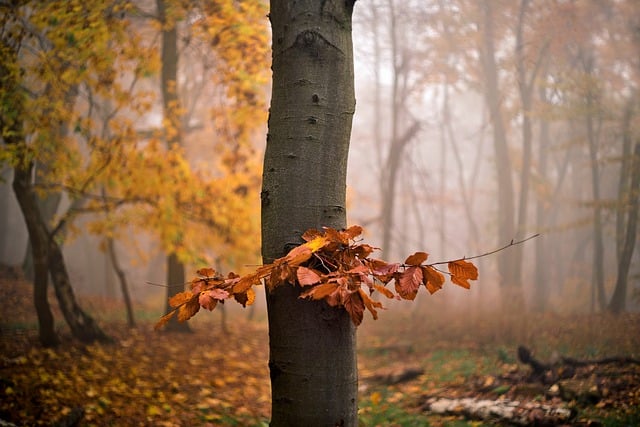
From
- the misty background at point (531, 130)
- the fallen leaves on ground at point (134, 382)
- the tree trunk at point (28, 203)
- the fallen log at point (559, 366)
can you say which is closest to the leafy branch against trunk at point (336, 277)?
the fallen leaves on ground at point (134, 382)

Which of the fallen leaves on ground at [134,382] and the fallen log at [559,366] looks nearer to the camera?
the fallen leaves on ground at [134,382]

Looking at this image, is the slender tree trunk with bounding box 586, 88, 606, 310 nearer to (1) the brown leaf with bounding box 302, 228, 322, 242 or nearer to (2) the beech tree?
(2) the beech tree

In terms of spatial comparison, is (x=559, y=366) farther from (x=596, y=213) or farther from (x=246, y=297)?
(x=596, y=213)

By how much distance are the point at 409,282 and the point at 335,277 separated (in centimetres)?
29

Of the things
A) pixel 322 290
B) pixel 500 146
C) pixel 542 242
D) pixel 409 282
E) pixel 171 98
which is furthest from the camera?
pixel 542 242

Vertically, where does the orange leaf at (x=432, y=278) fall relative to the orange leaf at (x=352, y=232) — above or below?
below

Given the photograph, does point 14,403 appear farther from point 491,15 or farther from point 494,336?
point 491,15

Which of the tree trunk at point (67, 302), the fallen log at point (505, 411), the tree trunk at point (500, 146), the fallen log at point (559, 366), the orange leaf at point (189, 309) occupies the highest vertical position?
the tree trunk at point (500, 146)

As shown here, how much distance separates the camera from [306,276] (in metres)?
1.62

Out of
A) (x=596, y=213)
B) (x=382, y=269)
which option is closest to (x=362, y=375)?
(x=382, y=269)

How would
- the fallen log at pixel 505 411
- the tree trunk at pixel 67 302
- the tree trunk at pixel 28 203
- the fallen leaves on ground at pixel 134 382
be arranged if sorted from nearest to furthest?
the fallen log at pixel 505 411 < the fallen leaves on ground at pixel 134 382 < the tree trunk at pixel 28 203 < the tree trunk at pixel 67 302

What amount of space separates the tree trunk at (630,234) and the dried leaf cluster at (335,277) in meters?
8.66

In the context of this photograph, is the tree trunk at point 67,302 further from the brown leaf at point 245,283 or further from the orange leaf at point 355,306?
the orange leaf at point 355,306

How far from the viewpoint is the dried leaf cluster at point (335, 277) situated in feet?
5.34
